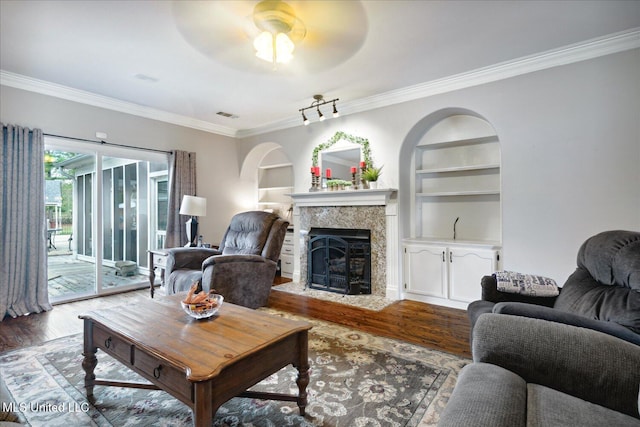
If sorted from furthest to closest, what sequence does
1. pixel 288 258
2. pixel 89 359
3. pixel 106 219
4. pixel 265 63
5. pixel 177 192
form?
pixel 288 258 → pixel 177 192 → pixel 106 219 → pixel 265 63 → pixel 89 359

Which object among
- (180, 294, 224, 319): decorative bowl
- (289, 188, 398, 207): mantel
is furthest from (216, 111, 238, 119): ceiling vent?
(180, 294, 224, 319): decorative bowl

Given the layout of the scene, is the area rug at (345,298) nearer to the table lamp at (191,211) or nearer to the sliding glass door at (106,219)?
the table lamp at (191,211)

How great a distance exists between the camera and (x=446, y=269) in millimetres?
3686

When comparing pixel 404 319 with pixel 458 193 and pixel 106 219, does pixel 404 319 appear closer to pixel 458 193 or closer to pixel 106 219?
pixel 458 193

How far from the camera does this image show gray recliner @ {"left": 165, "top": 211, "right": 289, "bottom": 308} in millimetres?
3191

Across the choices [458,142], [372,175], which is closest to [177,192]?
[372,175]

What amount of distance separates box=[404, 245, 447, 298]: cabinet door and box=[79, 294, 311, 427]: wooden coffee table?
252 centimetres

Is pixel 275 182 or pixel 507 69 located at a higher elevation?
pixel 507 69

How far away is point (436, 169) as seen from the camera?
399cm

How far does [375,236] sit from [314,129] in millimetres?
1874

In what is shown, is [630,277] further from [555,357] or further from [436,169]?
[436,169]

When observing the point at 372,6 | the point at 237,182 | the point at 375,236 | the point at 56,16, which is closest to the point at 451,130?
the point at 375,236

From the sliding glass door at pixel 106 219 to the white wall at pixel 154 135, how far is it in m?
0.21

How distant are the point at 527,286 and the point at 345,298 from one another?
2.36m
